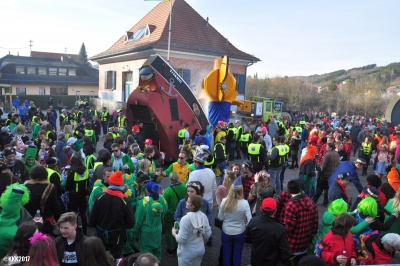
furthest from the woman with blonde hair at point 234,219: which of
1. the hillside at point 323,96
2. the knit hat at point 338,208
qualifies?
the hillside at point 323,96

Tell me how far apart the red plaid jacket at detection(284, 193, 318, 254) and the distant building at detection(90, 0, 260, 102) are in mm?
20255

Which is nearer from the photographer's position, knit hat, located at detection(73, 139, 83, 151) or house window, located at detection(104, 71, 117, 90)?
knit hat, located at detection(73, 139, 83, 151)

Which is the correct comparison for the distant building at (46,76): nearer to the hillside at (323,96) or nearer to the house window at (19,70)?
the house window at (19,70)

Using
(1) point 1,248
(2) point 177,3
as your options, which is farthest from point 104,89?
(1) point 1,248

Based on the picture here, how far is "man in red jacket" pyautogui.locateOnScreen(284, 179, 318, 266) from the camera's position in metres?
4.48

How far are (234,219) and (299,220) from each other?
3.06 ft

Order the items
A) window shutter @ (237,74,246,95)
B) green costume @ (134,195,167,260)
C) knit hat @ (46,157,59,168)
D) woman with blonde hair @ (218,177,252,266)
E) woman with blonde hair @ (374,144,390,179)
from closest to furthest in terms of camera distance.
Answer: woman with blonde hair @ (218,177,252,266)
green costume @ (134,195,167,260)
knit hat @ (46,157,59,168)
woman with blonde hair @ (374,144,390,179)
window shutter @ (237,74,246,95)

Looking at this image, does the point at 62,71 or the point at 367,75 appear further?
the point at 367,75

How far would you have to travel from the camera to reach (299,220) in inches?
177

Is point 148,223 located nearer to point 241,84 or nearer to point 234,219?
point 234,219

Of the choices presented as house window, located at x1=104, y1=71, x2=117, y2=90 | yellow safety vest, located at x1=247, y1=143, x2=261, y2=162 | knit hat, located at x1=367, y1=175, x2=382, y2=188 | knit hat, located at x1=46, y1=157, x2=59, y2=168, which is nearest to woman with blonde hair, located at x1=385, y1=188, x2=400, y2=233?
A: knit hat, located at x1=367, y1=175, x2=382, y2=188

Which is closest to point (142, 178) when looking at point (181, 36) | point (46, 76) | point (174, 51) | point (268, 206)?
point (268, 206)

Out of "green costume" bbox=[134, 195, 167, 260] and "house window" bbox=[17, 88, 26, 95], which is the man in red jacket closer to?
"green costume" bbox=[134, 195, 167, 260]

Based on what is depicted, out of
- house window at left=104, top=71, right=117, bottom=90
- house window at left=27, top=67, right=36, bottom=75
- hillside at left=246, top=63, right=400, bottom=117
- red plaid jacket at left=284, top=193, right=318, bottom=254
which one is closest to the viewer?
red plaid jacket at left=284, top=193, right=318, bottom=254
